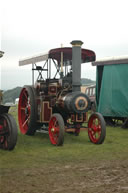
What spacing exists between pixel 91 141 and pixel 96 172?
260 cm

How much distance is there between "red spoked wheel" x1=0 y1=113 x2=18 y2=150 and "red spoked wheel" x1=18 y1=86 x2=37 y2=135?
2010 mm

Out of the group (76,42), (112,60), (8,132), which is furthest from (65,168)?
(112,60)

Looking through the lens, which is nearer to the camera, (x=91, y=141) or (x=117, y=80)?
(x=91, y=141)

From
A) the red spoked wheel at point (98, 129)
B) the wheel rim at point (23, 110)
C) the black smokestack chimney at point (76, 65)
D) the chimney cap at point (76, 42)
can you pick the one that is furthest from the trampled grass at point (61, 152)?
the chimney cap at point (76, 42)

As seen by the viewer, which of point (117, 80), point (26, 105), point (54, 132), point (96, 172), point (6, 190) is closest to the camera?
point (6, 190)

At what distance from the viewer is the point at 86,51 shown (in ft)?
26.2

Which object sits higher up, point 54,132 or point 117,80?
point 117,80

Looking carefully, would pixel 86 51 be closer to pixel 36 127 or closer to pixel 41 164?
pixel 36 127

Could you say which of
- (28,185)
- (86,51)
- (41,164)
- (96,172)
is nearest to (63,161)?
(41,164)

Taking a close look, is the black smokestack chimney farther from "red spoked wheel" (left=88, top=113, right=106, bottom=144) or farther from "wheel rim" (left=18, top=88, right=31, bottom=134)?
"wheel rim" (left=18, top=88, right=31, bottom=134)

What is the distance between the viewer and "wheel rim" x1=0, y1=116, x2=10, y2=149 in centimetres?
568

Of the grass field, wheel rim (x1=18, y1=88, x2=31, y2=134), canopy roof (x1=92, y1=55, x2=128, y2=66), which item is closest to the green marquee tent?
canopy roof (x1=92, y1=55, x2=128, y2=66)

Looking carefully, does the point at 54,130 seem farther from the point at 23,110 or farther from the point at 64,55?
the point at 23,110

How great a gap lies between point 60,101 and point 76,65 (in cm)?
92
